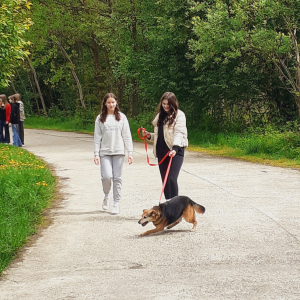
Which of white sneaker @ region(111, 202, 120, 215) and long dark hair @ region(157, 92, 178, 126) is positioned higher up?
long dark hair @ region(157, 92, 178, 126)

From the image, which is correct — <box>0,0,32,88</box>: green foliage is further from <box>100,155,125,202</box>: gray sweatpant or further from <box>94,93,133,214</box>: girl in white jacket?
<box>100,155,125,202</box>: gray sweatpant

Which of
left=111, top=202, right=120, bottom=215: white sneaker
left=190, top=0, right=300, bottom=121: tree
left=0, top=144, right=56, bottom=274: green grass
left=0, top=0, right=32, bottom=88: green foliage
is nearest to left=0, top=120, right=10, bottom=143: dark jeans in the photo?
left=190, top=0, right=300, bottom=121: tree

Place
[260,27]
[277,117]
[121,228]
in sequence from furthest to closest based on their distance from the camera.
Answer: [277,117]
[260,27]
[121,228]

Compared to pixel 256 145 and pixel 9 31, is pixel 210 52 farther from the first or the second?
pixel 9 31

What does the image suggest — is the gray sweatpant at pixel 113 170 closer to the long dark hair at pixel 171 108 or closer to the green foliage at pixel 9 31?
the long dark hair at pixel 171 108

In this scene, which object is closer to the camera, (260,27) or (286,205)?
(286,205)

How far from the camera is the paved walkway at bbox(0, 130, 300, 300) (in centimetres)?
532

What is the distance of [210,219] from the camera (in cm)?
858

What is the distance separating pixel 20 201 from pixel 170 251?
348 centimetres

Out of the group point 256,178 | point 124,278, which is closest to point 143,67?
point 256,178

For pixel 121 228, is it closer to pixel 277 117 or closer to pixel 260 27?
pixel 260 27

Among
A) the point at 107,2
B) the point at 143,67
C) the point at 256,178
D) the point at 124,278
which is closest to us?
the point at 124,278

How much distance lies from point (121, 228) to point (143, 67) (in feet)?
58.3

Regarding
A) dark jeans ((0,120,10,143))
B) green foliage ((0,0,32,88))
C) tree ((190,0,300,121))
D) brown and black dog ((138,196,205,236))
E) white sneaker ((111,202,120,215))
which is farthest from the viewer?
dark jeans ((0,120,10,143))
